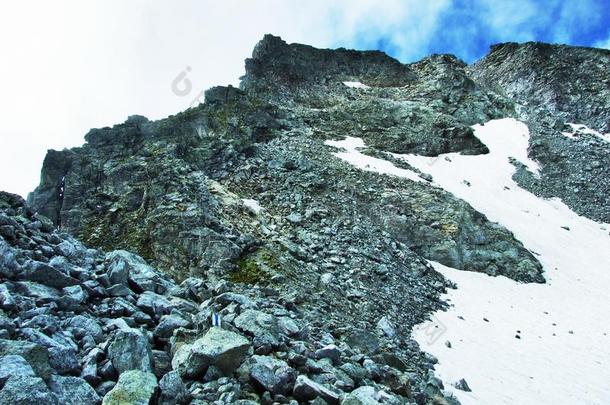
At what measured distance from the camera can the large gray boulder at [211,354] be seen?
8.12 metres

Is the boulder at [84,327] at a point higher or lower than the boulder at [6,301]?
lower

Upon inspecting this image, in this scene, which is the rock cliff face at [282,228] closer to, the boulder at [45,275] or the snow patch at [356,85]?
the boulder at [45,275]

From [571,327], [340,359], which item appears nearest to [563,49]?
[571,327]

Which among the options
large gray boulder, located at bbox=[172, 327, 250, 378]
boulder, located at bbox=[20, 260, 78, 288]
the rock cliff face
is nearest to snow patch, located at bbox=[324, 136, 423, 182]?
the rock cliff face

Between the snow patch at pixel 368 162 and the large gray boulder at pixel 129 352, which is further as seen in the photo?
the snow patch at pixel 368 162

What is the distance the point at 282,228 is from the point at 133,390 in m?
18.0

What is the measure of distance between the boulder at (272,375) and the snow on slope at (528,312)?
8298 mm

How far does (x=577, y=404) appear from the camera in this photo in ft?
51.3

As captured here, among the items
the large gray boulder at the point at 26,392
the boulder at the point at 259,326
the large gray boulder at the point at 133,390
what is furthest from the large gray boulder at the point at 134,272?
the large gray boulder at the point at 26,392

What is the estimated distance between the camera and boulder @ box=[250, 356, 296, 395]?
27.3ft

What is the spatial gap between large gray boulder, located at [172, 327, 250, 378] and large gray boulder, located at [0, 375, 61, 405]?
2350 millimetres

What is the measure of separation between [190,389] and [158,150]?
25.9 meters

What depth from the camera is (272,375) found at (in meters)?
8.44

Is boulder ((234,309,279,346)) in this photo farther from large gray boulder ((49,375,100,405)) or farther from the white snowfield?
the white snowfield
